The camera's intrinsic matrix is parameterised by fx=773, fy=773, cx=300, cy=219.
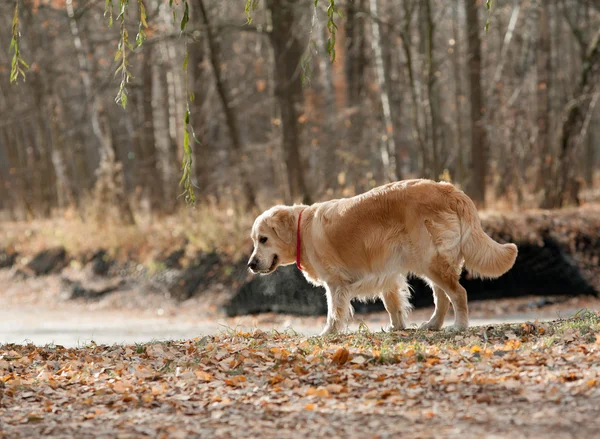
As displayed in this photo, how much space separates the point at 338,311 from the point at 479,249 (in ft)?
5.01

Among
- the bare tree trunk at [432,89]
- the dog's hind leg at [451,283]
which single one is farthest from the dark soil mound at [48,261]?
the dog's hind leg at [451,283]

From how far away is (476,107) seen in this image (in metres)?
19.1

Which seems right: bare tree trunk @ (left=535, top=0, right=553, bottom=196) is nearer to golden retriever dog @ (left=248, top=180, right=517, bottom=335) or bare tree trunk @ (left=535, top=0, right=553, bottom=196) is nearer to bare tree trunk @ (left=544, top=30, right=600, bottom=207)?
bare tree trunk @ (left=544, top=30, right=600, bottom=207)

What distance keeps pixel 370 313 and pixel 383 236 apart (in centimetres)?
612

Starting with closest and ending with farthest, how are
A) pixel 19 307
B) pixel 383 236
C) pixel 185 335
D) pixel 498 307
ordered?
1. pixel 383 236
2. pixel 185 335
3. pixel 498 307
4. pixel 19 307

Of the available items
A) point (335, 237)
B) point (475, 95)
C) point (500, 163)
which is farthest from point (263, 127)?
point (335, 237)

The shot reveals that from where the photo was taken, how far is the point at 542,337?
6570mm

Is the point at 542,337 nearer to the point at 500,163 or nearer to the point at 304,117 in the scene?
the point at 304,117

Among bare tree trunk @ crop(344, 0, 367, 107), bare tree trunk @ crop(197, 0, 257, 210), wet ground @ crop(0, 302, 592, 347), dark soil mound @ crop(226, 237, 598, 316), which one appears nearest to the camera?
wet ground @ crop(0, 302, 592, 347)

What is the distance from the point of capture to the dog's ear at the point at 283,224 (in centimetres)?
809

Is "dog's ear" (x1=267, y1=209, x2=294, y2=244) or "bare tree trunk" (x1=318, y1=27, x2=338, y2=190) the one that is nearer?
"dog's ear" (x1=267, y1=209, x2=294, y2=244)

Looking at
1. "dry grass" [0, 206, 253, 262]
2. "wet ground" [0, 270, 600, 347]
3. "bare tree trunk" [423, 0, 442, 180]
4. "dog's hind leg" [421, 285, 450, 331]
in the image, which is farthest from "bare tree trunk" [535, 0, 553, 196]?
"dog's hind leg" [421, 285, 450, 331]

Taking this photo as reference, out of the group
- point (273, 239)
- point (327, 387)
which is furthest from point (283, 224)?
point (327, 387)

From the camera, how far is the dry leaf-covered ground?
4570mm
